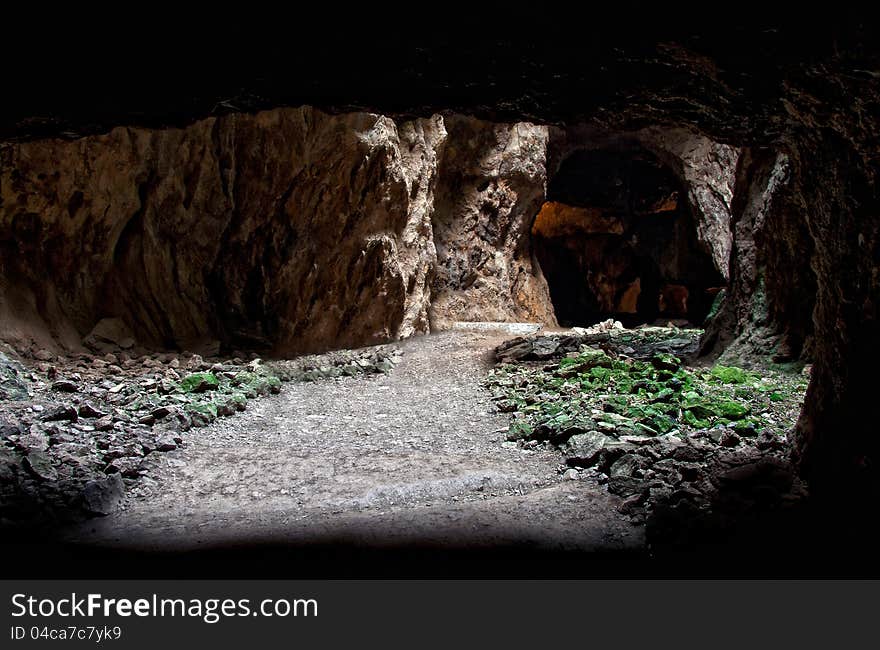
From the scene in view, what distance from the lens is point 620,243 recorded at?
90.1ft

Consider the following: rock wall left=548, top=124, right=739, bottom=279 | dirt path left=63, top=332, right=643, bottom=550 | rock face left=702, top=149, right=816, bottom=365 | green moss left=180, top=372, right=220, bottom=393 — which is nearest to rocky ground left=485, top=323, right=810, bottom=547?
dirt path left=63, top=332, right=643, bottom=550

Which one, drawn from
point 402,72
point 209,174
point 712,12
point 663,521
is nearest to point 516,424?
point 663,521

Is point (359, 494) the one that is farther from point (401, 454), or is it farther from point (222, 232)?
point (222, 232)

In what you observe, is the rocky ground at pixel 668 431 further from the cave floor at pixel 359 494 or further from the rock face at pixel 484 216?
the rock face at pixel 484 216

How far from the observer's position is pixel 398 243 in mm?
12914

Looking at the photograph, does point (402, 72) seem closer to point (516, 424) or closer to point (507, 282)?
point (516, 424)

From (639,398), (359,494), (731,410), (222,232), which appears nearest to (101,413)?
(359,494)

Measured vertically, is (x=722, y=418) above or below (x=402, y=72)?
below

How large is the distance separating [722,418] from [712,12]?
141 inches

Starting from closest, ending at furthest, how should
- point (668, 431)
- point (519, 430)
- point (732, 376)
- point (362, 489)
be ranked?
point (362, 489) < point (668, 431) < point (519, 430) < point (732, 376)

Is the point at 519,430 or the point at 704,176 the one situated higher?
the point at 704,176

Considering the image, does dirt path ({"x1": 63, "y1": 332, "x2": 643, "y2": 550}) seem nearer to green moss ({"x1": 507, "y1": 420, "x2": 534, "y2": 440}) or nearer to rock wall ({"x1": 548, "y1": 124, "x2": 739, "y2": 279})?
green moss ({"x1": 507, "y1": 420, "x2": 534, "y2": 440})

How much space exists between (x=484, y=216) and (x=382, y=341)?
23.9 ft
